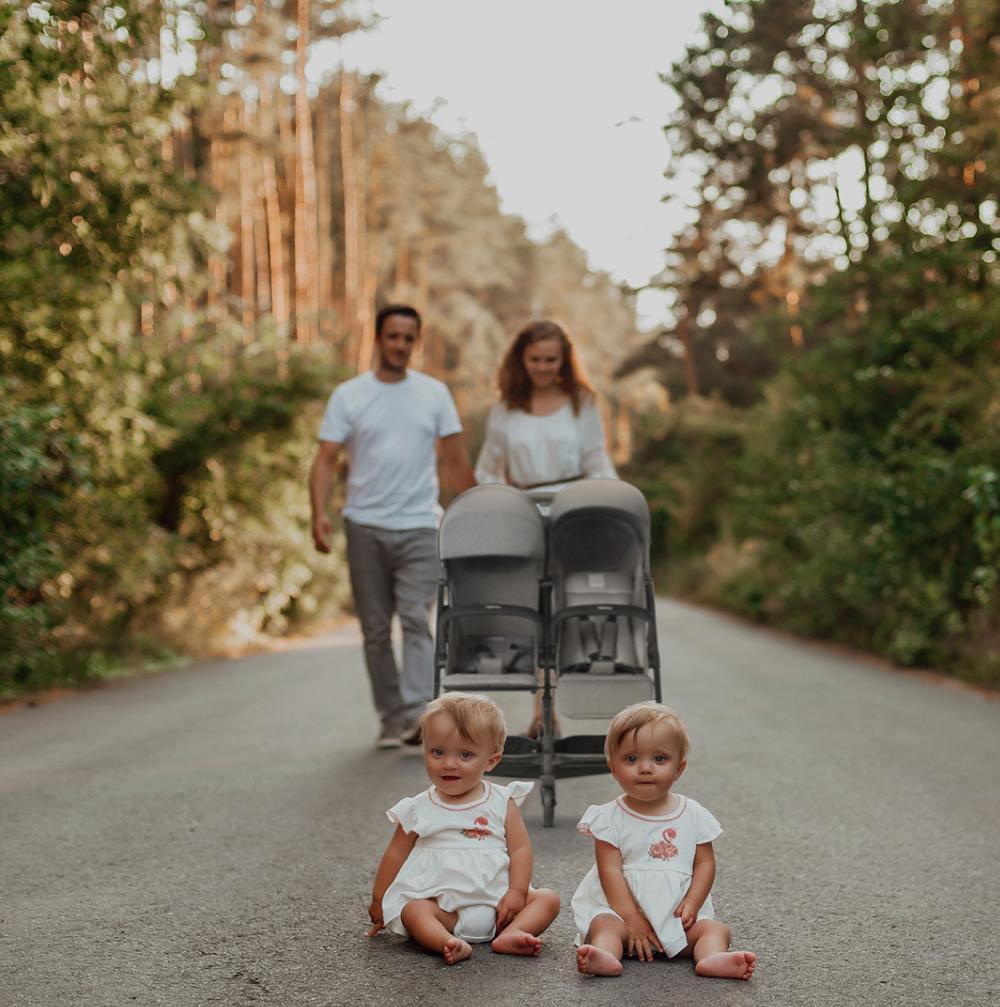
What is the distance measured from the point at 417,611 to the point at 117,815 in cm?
235

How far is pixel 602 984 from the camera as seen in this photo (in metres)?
4.11

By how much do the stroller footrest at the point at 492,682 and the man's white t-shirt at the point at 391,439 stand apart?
1933mm

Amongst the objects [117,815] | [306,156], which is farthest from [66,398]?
[306,156]

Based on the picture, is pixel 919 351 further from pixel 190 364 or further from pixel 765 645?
pixel 190 364

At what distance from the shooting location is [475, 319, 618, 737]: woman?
764cm

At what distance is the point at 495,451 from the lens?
785 centimetres

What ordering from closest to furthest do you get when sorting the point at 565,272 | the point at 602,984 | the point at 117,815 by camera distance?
the point at 602,984 < the point at 117,815 < the point at 565,272

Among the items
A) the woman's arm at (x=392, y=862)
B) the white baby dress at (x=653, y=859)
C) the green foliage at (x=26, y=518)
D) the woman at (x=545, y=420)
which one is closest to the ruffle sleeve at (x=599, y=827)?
the white baby dress at (x=653, y=859)

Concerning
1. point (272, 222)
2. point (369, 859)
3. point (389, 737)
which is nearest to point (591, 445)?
point (389, 737)

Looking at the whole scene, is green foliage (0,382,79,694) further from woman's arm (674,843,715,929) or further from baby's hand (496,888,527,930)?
woman's arm (674,843,715,929)

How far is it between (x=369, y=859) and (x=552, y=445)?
2.69 meters

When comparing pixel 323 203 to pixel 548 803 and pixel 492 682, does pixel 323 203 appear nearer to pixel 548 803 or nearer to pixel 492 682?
pixel 492 682

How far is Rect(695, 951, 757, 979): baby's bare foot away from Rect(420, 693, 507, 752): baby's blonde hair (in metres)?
0.86

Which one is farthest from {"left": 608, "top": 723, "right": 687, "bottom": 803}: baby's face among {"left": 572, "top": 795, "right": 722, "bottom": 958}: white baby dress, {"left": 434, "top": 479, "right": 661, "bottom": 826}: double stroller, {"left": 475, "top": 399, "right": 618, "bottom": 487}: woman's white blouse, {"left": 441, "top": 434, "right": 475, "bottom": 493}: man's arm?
{"left": 441, "top": 434, "right": 475, "bottom": 493}: man's arm
